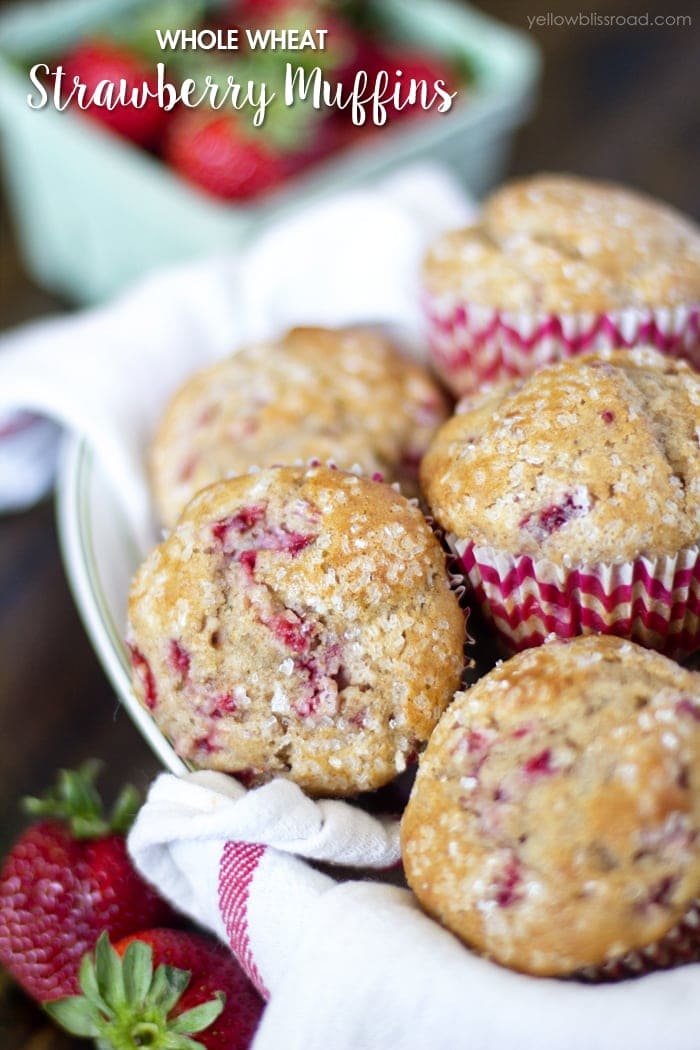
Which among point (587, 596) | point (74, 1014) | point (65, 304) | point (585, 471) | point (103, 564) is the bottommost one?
point (74, 1014)

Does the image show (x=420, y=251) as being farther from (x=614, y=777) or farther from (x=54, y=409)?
(x=614, y=777)

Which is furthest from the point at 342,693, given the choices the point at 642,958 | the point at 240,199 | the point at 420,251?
the point at 240,199

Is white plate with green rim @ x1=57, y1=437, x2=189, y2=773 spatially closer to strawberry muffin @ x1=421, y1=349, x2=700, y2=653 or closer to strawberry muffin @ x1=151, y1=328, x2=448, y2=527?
strawberry muffin @ x1=151, y1=328, x2=448, y2=527

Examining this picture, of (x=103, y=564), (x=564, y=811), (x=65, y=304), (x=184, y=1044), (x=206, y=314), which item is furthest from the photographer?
(x=65, y=304)

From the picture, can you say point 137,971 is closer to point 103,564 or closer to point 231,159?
point 103,564

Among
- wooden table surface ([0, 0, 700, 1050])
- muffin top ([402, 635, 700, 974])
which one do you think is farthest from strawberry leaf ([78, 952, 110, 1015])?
muffin top ([402, 635, 700, 974])

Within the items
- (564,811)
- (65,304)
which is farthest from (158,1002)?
(65,304)

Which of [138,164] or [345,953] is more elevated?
[138,164]
